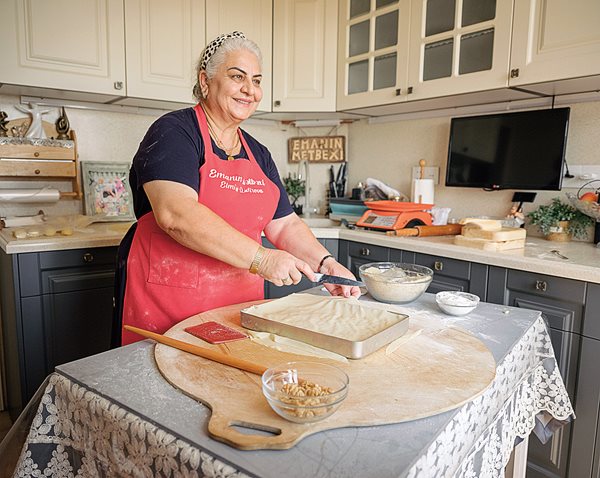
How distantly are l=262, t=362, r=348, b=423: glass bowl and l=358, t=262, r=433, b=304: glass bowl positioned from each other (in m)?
0.52

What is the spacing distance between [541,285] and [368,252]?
831 mm

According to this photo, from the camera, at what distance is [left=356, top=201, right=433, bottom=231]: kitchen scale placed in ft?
7.59

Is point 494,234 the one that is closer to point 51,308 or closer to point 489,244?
point 489,244

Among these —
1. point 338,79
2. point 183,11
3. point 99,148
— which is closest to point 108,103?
point 99,148

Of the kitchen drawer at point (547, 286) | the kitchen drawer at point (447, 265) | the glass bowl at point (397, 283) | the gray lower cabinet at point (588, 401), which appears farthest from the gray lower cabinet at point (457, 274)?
the glass bowl at point (397, 283)

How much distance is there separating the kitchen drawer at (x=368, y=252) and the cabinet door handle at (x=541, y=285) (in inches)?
26.9

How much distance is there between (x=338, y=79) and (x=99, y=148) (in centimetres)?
136

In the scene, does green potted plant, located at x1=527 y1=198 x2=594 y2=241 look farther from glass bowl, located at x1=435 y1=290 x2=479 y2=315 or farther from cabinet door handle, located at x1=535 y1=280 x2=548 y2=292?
glass bowl, located at x1=435 y1=290 x2=479 y2=315

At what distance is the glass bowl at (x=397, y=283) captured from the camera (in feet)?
3.95

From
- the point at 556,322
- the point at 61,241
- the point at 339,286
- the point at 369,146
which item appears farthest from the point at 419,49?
the point at 61,241

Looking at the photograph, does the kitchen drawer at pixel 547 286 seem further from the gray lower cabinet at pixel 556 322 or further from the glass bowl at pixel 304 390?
the glass bowl at pixel 304 390

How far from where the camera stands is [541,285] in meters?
1.69

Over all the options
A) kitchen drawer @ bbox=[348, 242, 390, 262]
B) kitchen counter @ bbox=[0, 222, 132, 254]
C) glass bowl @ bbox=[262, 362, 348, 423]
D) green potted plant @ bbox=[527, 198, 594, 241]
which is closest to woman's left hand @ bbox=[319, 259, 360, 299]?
glass bowl @ bbox=[262, 362, 348, 423]

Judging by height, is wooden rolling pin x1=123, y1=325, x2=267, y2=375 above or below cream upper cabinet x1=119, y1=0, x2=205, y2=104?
below
